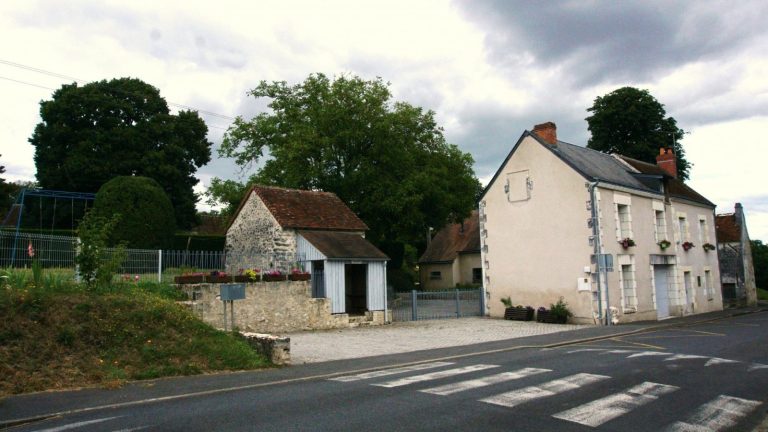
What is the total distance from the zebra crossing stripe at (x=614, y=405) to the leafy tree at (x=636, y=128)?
37.7 meters

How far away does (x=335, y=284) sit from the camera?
2038 centimetres

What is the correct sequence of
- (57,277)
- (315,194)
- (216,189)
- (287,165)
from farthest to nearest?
(216,189), (287,165), (315,194), (57,277)

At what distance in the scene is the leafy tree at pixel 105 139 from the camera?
122 feet

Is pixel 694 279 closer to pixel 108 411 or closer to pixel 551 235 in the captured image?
pixel 551 235

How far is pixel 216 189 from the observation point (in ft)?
107

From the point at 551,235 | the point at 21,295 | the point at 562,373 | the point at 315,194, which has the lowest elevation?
the point at 562,373

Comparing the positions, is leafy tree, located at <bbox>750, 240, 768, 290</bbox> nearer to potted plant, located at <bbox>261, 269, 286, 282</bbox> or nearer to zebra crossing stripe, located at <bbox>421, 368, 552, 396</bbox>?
potted plant, located at <bbox>261, 269, 286, 282</bbox>

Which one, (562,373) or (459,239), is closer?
(562,373)

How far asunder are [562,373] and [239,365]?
20.4 feet

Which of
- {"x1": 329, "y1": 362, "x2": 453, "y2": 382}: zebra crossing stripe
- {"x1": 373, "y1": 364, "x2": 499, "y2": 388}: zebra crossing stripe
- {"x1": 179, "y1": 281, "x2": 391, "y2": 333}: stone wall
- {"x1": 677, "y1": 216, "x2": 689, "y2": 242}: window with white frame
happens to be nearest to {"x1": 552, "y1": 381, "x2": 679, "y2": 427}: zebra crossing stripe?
{"x1": 373, "y1": 364, "x2": 499, "y2": 388}: zebra crossing stripe

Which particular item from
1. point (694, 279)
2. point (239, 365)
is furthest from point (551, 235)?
point (239, 365)

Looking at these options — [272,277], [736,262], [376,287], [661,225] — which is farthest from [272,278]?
[736,262]

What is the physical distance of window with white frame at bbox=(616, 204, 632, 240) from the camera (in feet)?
76.2

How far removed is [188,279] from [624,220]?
58.3 feet
